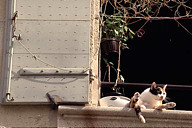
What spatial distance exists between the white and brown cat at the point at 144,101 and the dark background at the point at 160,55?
2.04 m

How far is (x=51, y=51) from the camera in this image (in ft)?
19.2

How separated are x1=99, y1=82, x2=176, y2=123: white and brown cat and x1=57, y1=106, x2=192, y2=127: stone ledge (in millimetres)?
64

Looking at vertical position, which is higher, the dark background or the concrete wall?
the dark background

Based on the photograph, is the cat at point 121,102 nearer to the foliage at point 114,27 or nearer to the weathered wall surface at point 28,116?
the weathered wall surface at point 28,116

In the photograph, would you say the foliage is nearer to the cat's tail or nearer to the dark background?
the dark background

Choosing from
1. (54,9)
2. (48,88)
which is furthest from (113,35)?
(48,88)

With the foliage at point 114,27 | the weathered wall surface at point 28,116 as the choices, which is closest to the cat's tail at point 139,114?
the weathered wall surface at point 28,116

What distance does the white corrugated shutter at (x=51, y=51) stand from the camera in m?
5.69

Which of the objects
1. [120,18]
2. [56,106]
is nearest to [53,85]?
[56,106]

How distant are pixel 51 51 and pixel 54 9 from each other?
1.55 feet

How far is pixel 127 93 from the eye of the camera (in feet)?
25.1

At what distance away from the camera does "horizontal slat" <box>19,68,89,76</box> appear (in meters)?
5.73

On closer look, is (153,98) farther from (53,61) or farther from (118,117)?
(53,61)

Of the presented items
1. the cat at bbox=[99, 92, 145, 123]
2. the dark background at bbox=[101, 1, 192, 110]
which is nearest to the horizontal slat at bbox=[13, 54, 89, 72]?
the cat at bbox=[99, 92, 145, 123]
